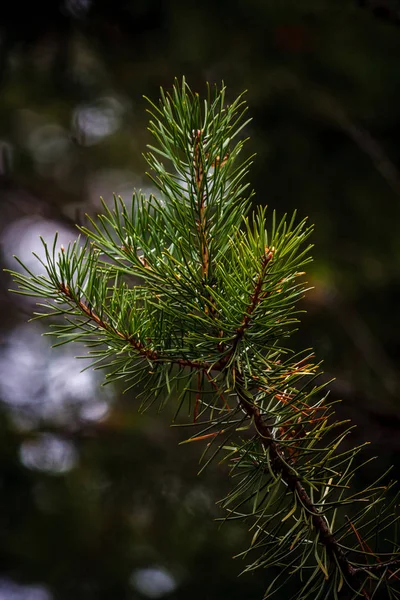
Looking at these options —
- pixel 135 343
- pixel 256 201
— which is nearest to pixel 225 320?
pixel 135 343

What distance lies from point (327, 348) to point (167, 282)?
1813 millimetres

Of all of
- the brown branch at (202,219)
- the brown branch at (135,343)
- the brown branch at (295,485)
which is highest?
the brown branch at (202,219)

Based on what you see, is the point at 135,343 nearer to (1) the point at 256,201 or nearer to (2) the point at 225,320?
(2) the point at 225,320

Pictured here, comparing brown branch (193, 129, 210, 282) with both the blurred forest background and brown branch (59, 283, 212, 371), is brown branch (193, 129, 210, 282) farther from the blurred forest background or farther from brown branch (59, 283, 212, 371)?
the blurred forest background

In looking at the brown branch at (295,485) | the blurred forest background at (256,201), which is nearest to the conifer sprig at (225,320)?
the brown branch at (295,485)

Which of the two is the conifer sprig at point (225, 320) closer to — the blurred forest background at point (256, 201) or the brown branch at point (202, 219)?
the brown branch at point (202, 219)

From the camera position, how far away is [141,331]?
53 centimetres

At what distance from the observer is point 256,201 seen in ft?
7.68

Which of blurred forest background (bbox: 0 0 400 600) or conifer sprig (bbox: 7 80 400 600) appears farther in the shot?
blurred forest background (bbox: 0 0 400 600)

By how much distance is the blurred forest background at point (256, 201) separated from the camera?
2113 mm

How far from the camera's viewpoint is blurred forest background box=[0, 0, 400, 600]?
2.11 m

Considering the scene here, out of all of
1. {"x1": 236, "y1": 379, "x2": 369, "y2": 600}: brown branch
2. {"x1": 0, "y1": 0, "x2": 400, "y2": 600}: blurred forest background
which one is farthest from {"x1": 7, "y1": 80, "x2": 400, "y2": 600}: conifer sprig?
{"x1": 0, "y1": 0, "x2": 400, "y2": 600}: blurred forest background

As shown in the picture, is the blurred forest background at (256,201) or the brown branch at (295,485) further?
the blurred forest background at (256,201)

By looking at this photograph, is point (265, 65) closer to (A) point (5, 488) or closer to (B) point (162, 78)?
(B) point (162, 78)
